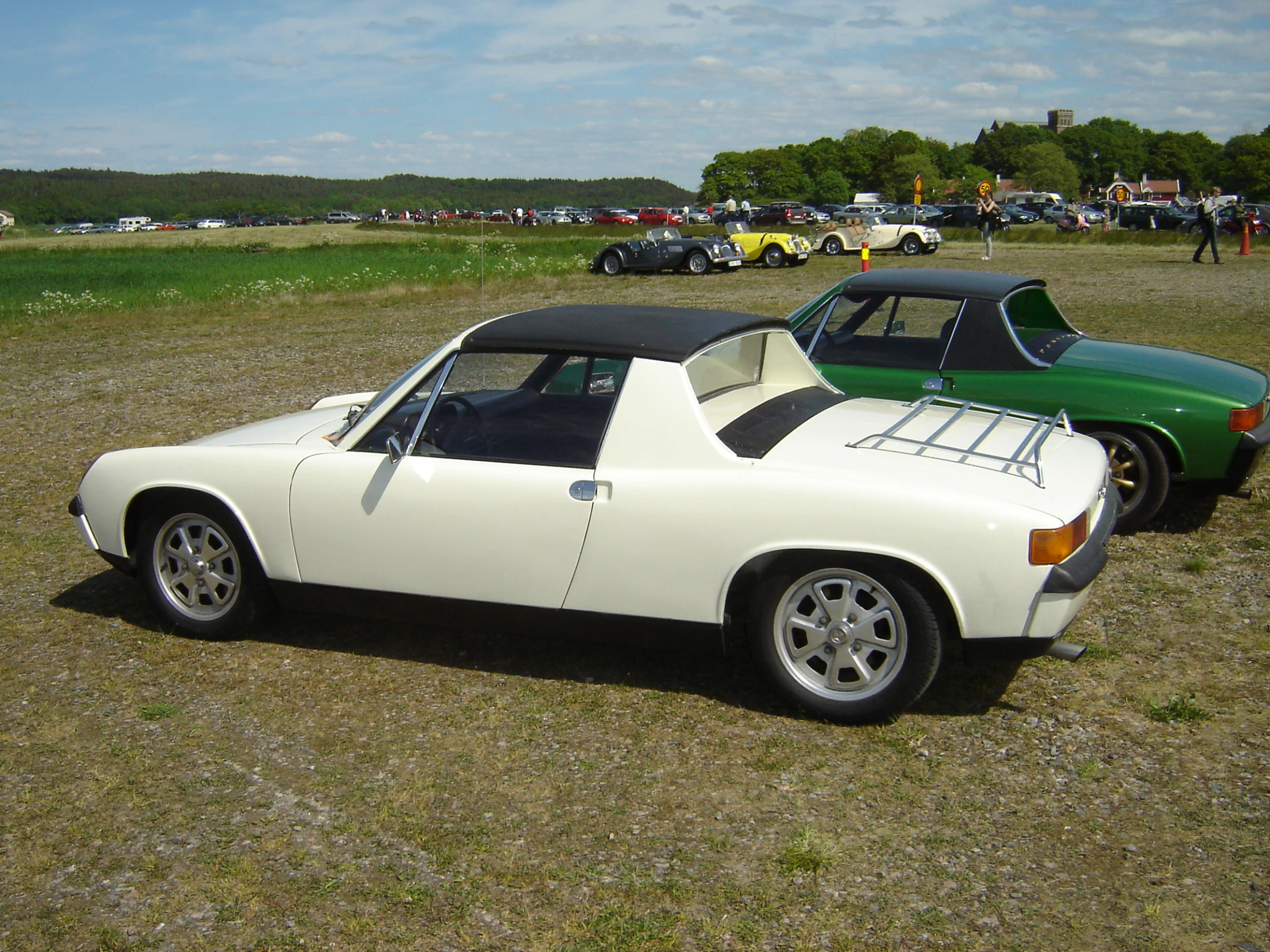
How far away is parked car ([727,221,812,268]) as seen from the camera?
2903cm

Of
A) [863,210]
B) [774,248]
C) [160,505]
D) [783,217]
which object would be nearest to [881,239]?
[774,248]

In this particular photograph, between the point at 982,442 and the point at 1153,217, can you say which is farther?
the point at 1153,217

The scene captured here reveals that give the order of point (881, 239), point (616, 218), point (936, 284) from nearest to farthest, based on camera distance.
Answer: point (936, 284) < point (881, 239) < point (616, 218)

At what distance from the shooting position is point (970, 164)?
156 m

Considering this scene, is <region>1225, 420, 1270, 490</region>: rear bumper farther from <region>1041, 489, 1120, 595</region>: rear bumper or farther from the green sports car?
<region>1041, 489, 1120, 595</region>: rear bumper

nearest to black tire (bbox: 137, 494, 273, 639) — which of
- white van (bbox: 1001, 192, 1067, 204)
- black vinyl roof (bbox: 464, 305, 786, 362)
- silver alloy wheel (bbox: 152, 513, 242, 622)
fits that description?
silver alloy wheel (bbox: 152, 513, 242, 622)

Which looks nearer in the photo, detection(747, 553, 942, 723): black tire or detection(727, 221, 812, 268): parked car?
detection(747, 553, 942, 723): black tire

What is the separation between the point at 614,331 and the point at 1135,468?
335 centimetres

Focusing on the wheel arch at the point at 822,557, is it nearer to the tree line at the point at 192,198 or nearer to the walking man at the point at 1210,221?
the walking man at the point at 1210,221

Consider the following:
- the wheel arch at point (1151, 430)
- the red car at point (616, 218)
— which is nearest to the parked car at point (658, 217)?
the red car at point (616, 218)

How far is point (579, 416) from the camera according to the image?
4.18 meters

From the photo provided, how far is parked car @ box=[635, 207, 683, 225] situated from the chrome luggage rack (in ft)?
210

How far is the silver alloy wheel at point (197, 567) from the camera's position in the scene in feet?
15.3

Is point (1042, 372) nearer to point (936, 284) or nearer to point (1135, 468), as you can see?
point (1135, 468)
